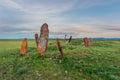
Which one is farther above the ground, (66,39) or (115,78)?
(66,39)

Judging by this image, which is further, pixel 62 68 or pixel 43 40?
pixel 43 40

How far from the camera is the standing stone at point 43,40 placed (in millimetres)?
13444

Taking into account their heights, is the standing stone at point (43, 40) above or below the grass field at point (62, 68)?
above

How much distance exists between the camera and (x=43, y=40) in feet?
44.0

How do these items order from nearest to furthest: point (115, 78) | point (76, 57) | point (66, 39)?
point (115, 78) → point (76, 57) → point (66, 39)

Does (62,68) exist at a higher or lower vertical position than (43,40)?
lower

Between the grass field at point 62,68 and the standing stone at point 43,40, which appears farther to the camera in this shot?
the standing stone at point 43,40

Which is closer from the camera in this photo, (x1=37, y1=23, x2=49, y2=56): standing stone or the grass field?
the grass field

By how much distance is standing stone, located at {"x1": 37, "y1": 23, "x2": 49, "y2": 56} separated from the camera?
1344 cm

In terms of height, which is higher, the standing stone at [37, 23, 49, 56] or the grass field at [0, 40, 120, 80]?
the standing stone at [37, 23, 49, 56]

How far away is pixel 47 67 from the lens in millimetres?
12141

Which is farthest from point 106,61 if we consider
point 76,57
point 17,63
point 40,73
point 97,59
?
point 17,63

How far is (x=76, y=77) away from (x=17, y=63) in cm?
435

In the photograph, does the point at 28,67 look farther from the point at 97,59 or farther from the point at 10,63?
the point at 97,59
